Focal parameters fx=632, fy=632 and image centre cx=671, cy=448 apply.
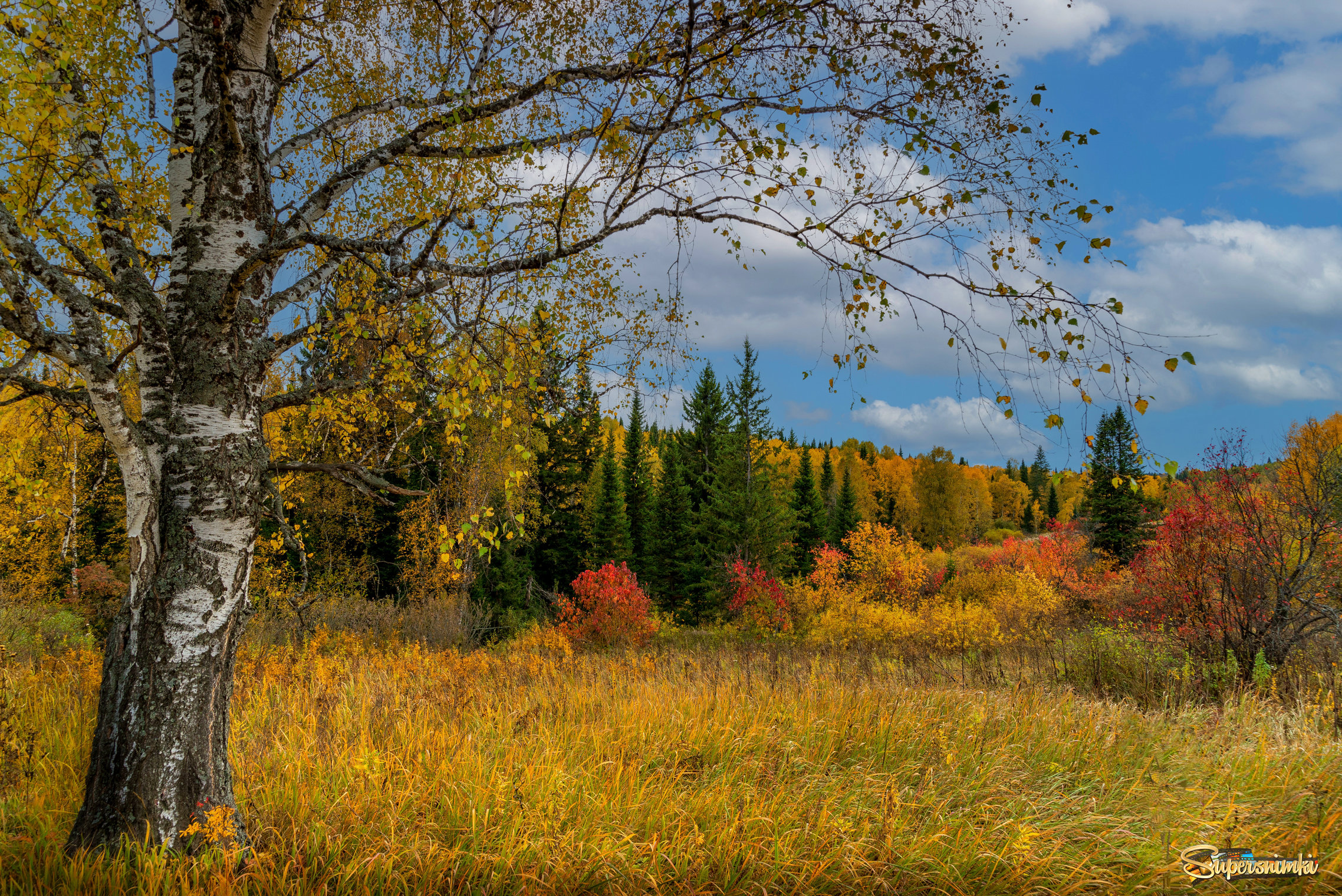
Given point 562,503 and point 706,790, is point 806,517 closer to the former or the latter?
point 562,503

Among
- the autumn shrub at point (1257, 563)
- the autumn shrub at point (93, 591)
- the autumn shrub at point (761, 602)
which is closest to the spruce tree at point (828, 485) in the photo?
the autumn shrub at point (761, 602)

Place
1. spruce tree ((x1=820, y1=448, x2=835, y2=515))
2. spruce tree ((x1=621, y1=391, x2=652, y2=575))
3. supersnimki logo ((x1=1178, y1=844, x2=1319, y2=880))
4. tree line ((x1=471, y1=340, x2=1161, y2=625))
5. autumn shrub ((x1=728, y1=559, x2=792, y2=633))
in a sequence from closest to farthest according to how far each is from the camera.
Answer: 1. supersnimki logo ((x1=1178, y1=844, x2=1319, y2=880))
2. autumn shrub ((x1=728, y1=559, x2=792, y2=633))
3. tree line ((x1=471, y1=340, x2=1161, y2=625))
4. spruce tree ((x1=621, y1=391, x2=652, y2=575))
5. spruce tree ((x1=820, y1=448, x2=835, y2=515))

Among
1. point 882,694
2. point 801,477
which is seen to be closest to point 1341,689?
point 882,694

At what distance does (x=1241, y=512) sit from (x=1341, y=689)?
199cm

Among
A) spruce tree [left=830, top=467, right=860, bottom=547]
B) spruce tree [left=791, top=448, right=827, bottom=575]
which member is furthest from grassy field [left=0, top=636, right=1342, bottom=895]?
spruce tree [left=830, top=467, right=860, bottom=547]

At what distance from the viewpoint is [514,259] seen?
3.16 metres

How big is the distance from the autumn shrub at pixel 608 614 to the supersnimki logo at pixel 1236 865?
11.2m

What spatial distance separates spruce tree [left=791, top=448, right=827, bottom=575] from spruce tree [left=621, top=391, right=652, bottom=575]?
729 centimetres

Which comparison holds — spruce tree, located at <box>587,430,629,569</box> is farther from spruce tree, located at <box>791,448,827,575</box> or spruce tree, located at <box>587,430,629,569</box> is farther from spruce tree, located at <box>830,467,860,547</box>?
spruce tree, located at <box>830,467,860,547</box>

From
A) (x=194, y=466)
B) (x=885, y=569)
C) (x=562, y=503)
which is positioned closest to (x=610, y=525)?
(x=562, y=503)

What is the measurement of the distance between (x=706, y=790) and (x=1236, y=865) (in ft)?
8.47

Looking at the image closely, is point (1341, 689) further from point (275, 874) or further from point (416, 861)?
point (275, 874)

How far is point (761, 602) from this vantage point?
741 inches

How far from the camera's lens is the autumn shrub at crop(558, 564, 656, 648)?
46.2 ft
